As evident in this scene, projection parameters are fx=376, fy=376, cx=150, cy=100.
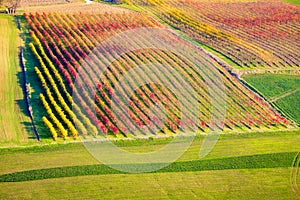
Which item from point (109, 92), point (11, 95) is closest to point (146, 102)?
point (109, 92)

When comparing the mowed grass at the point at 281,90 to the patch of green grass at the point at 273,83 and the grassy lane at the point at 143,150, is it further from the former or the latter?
the grassy lane at the point at 143,150

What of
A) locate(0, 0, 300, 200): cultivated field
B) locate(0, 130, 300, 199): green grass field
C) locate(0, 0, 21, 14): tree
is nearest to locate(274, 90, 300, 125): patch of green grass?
locate(0, 0, 300, 200): cultivated field

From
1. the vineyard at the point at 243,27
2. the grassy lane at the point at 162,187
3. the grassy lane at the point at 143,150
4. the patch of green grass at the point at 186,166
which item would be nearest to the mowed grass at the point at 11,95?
the grassy lane at the point at 143,150

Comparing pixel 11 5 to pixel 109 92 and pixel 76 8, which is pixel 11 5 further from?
pixel 109 92

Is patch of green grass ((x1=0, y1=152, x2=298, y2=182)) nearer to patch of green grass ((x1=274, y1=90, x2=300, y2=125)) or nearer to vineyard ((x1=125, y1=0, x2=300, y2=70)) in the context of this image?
patch of green grass ((x1=274, y1=90, x2=300, y2=125))

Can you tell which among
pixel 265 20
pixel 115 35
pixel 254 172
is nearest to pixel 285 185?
pixel 254 172

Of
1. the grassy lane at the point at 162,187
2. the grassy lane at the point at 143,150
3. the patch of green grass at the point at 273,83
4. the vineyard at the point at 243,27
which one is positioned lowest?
the grassy lane at the point at 162,187

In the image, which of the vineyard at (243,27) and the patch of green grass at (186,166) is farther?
the vineyard at (243,27)
